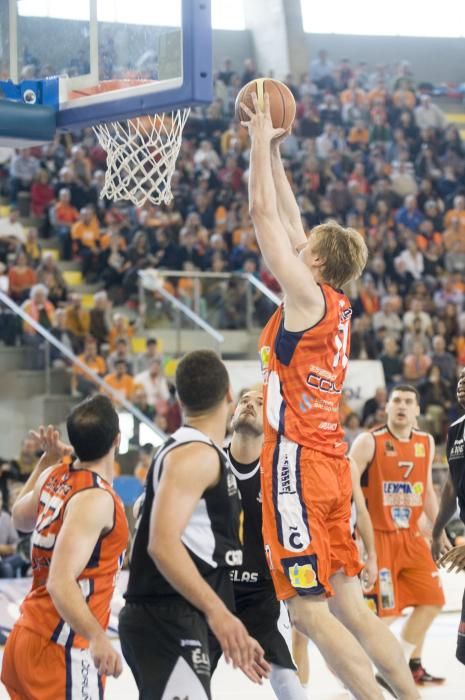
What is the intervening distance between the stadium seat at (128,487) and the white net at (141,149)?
4873 millimetres

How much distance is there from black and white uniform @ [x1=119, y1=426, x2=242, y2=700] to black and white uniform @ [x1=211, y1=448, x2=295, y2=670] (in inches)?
71.5

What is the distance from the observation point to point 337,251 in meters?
5.28

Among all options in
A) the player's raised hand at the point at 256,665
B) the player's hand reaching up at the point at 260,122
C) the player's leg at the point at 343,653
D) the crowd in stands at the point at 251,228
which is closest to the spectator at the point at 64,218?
the crowd in stands at the point at 251,228

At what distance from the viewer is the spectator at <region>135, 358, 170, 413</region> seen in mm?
12891

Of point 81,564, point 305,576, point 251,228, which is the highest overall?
point 251,228

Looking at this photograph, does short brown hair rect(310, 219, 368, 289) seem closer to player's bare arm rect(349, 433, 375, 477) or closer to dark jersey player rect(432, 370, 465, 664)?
dark jersey player rect(432, 370, 465, 664)

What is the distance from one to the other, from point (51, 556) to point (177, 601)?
63 centimetres

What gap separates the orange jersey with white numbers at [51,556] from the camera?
14.6 feet

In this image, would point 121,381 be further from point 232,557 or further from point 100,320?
point 232,557

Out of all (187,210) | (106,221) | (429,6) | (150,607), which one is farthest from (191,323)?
(429,6)

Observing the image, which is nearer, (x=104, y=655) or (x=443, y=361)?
(x=104, y=655)

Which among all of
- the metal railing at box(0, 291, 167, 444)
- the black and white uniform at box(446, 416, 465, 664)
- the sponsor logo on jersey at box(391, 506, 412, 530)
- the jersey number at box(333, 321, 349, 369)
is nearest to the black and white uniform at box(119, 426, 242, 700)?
the jersey number at box(333, 321, 349, 369)

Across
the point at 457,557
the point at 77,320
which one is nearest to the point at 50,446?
the point at 457,557

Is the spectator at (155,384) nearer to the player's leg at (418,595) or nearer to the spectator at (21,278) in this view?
the spectator at (21,278)
